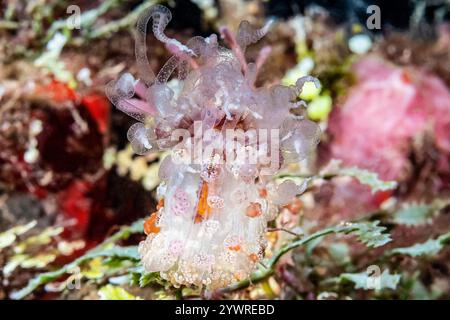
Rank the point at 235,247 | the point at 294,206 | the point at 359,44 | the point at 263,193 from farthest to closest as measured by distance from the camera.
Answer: the point at 359,44 < the point at 294,206 < the point at 263,193 < the point at 235,247

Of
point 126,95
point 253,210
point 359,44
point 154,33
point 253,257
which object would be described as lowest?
point 253,257

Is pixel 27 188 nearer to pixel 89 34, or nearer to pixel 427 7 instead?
pixel 89 34

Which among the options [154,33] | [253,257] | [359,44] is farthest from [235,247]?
[359,44]

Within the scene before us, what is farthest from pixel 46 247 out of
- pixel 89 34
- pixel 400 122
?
pixel 400 122

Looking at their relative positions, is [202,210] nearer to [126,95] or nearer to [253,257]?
[253,257]

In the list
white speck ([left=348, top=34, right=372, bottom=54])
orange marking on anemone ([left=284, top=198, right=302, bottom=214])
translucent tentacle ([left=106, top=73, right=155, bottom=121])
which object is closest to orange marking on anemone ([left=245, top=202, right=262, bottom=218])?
translucent tentacle ([left=106, top=73, right=155, bottom=121])

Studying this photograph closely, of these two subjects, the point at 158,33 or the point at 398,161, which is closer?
the point at 158,33

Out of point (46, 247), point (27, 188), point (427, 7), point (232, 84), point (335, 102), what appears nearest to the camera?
point (232, 84)

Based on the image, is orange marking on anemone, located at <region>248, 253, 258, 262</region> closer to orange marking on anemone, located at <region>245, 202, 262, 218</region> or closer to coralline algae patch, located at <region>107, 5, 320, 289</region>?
coralline algae patch, located at <region>107, 5, 320, 289</region>
